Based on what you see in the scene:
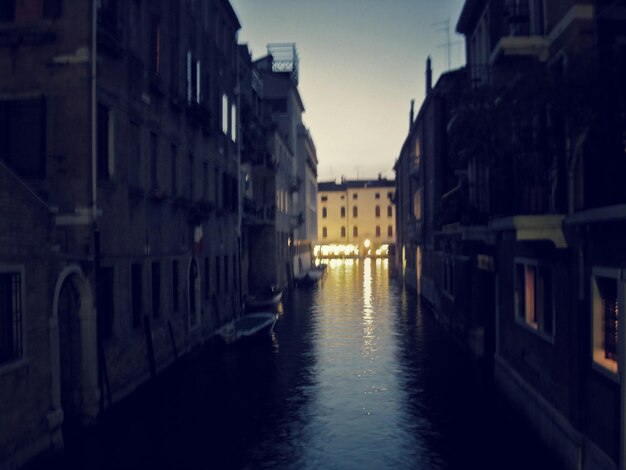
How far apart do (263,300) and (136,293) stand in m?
16.4

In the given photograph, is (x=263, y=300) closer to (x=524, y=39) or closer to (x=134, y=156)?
(x=134, y=156)

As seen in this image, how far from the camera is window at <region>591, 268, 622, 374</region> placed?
9672mm

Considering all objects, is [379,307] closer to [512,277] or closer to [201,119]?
[201,119]

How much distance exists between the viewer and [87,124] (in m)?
13.9

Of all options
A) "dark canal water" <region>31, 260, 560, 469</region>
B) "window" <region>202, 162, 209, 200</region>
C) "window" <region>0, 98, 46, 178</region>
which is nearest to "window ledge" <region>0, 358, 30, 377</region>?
"dark canal water" <region>31, 260, 560, 469</region>

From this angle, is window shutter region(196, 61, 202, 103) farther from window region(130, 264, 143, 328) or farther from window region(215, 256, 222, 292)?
window region(130, 264, 143, 328)

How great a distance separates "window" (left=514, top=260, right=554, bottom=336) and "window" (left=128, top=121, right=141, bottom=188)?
10225 mm

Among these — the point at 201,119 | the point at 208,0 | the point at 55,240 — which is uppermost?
the point at 208,0

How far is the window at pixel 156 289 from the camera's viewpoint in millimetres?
19047

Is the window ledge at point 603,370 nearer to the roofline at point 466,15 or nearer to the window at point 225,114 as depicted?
the roofline at point 466,15

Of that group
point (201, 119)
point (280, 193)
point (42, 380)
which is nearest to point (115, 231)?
point (42, 380)

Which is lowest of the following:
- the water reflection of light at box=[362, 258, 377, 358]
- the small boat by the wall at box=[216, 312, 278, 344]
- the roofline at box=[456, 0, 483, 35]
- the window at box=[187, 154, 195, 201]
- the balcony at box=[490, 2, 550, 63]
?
the water reflection of light at box=[362, 258, 377, 358]

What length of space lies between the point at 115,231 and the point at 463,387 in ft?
34.3

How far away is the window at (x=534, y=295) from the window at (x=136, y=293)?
10004 millimetres
